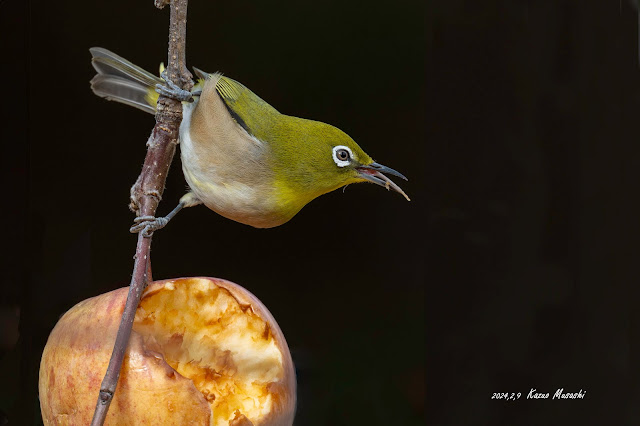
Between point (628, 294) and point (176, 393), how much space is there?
0.91 metres

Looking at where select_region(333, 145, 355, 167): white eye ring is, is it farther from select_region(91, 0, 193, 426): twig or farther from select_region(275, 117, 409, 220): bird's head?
select_region(91, 0, 193, 426): twig

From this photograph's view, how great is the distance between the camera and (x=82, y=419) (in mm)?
642

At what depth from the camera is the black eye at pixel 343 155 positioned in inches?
30.0

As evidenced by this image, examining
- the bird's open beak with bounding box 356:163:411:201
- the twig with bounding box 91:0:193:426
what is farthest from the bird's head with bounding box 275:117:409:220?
the twig with bounding box 91:0:193:426

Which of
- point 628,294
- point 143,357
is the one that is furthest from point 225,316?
point 628,294

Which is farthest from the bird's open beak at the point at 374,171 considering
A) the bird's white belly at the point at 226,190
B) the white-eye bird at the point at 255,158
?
the bird's white belly at the point at 226,190

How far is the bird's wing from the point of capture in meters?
Answer: 0.82

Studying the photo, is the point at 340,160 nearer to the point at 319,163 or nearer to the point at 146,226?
the point at 319,163

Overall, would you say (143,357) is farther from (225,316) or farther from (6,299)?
(6,299)

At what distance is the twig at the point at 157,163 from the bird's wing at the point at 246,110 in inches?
4.0

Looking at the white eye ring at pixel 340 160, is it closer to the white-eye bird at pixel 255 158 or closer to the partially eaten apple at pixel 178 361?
the white-eye bird at pixel 255 158

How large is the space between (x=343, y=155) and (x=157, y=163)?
0.22m

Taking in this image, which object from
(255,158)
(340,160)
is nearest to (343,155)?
(340,160)

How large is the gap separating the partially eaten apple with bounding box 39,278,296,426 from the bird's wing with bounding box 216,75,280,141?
8.2 inches
